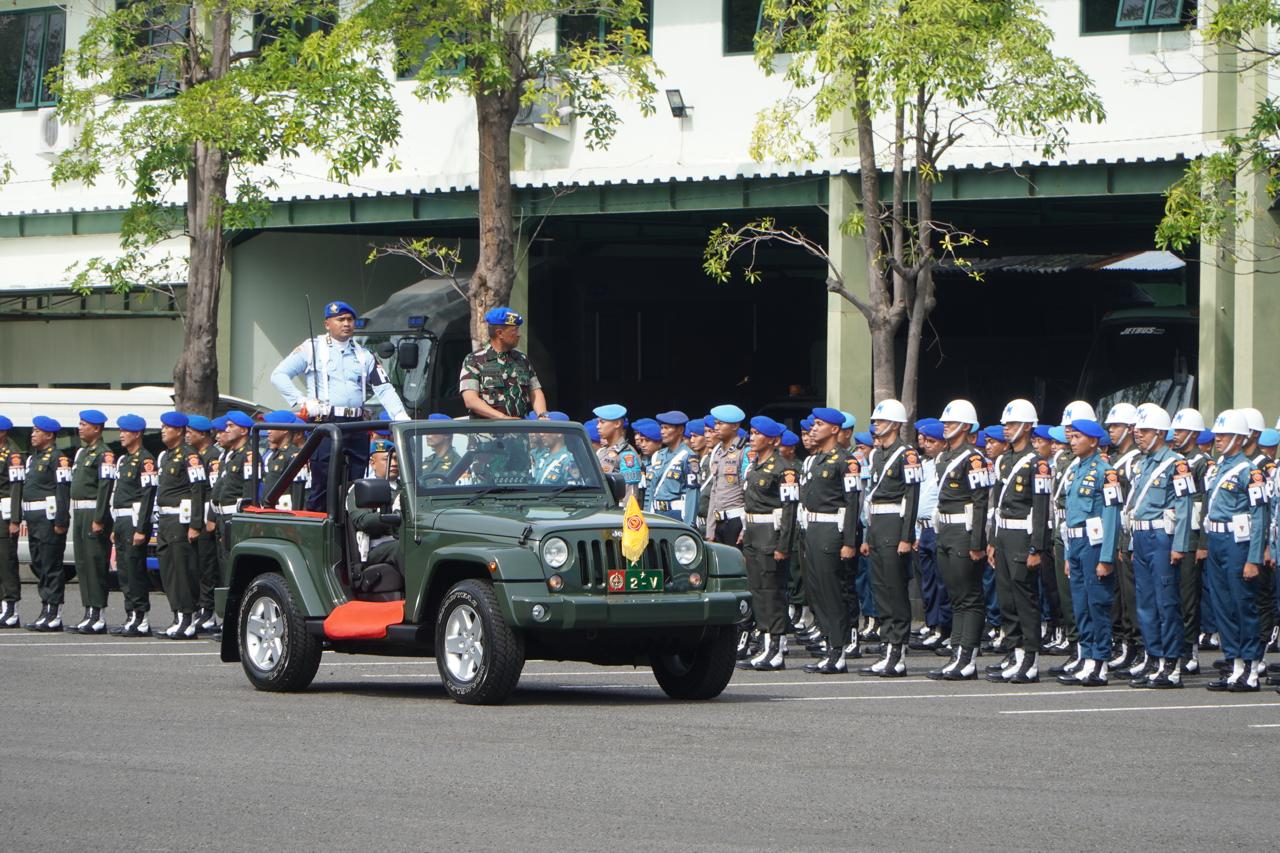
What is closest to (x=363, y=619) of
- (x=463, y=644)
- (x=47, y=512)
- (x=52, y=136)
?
(x=463, y=644)

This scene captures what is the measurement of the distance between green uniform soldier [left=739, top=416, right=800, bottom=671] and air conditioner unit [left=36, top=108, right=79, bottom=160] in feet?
79.0

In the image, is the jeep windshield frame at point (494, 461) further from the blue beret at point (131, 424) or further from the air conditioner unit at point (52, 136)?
the air conditioner unit at point (52, 136)

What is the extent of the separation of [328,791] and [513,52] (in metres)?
17.0

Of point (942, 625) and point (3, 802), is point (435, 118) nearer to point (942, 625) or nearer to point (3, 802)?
point (942, 625)

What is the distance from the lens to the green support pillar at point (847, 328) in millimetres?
29328

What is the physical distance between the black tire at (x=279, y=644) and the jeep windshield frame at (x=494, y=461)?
122 cm

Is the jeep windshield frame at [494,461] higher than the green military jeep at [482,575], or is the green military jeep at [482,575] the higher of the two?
the jeep windshield frame at [494,461]

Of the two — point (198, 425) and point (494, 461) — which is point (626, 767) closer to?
point (494, 461)

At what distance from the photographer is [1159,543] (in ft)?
51.4

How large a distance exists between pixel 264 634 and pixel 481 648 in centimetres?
216

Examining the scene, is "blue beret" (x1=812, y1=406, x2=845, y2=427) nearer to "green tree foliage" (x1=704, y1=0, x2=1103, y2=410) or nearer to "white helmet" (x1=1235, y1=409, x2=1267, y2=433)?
"white helmet" (x1=1235, y1=409, x2=1267, y2=433)

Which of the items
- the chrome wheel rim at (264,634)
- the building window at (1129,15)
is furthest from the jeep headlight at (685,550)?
the building window at (1129,15)

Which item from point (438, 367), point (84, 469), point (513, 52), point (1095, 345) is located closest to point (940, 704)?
point (84, 469)

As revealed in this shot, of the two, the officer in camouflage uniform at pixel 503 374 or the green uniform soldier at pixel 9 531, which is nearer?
the officer in camouflage uniform at pixel 503 374
